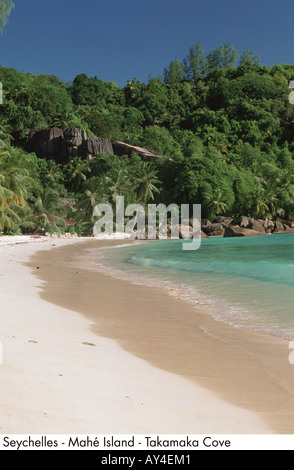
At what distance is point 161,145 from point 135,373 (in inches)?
2660

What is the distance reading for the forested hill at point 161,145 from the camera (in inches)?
1673

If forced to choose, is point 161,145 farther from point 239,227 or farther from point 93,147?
point 239,227

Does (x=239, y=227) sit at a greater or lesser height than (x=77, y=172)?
lesser

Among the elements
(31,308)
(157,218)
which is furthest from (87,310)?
(157,218)

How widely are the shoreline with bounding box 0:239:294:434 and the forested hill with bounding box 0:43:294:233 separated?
20628 millimetres

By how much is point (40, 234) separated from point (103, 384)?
35.6m

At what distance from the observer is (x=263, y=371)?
4.26m

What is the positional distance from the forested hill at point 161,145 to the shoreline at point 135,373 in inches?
812

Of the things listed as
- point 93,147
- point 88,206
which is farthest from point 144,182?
point 88,206

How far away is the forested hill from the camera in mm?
42500

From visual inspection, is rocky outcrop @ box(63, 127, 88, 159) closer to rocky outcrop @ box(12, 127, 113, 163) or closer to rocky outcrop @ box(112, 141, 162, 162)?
rocky outcrop @ box(12, 127, 113, 163)

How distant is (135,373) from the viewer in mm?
3762

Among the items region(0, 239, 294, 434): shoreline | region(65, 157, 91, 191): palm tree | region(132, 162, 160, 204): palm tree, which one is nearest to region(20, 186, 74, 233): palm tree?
region(132, 162, 160, 204): palm tree
